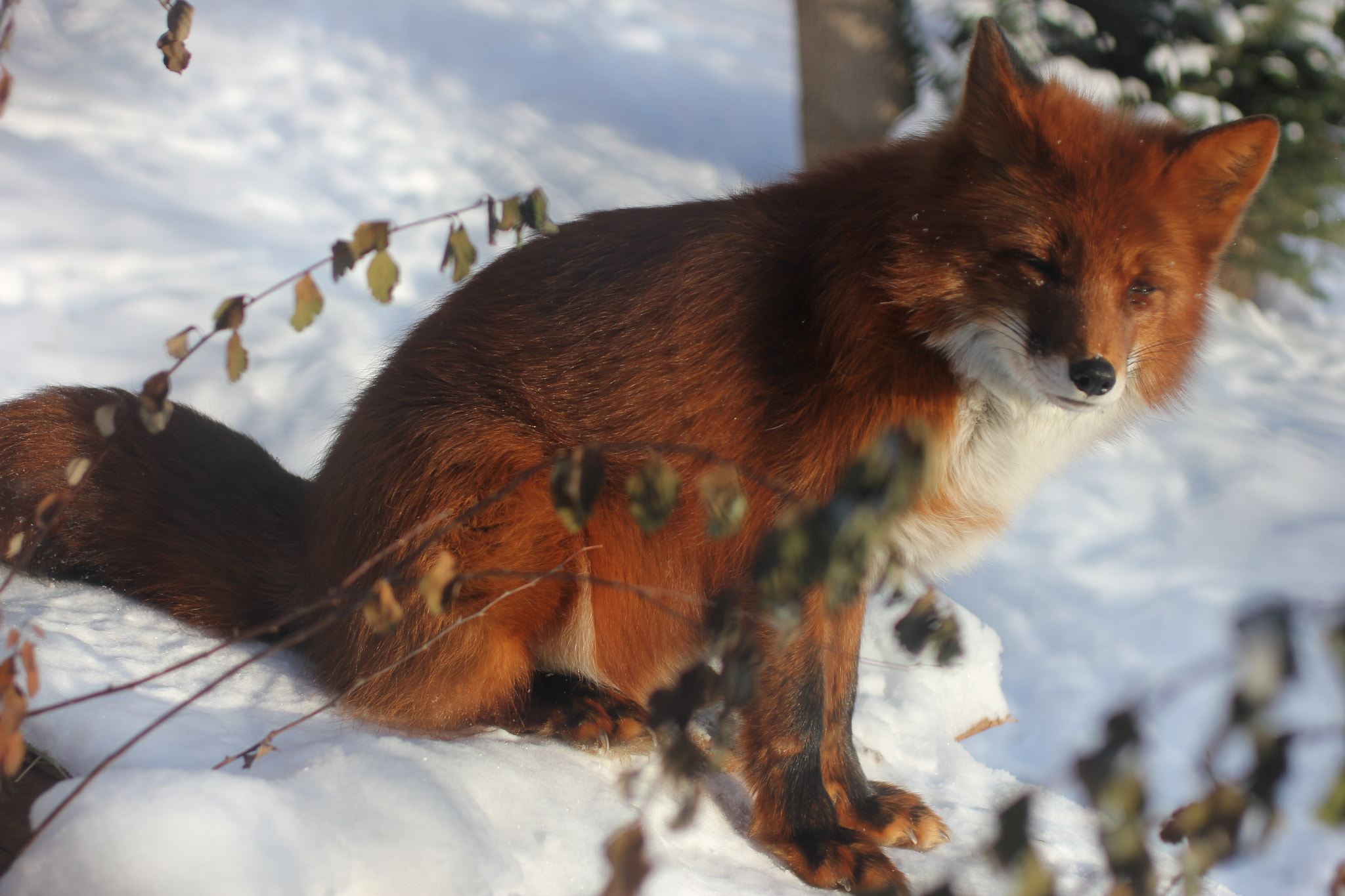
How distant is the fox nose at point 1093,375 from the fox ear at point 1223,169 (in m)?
0.54

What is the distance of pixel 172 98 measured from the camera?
645cm

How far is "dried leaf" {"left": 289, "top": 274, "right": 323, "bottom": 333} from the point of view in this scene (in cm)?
160

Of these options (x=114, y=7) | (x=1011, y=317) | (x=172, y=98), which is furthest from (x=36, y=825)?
(x=114, y=7)

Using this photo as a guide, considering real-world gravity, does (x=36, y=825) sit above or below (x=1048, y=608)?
above

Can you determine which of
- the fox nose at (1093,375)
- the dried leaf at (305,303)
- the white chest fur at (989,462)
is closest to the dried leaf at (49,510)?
the dried leaf at (305,303)

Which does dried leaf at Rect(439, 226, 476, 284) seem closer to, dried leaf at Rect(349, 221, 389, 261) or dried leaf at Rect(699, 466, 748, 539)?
dried leaf at Rect(349, 221, 389, 261)

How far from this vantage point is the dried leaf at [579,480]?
4.51ft

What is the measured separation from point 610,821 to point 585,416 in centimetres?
95

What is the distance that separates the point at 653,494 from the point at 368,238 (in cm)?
68

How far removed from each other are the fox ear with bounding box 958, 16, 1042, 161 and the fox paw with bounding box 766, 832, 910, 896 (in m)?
1.67

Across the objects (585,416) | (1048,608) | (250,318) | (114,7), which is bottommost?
(1048,608)

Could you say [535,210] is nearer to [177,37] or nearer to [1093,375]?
[177,37]

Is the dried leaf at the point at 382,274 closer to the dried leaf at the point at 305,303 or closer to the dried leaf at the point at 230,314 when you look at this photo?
the dried leaf at the point at 305,303

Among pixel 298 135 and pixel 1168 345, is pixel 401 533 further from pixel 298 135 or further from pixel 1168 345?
pixel 298 135
